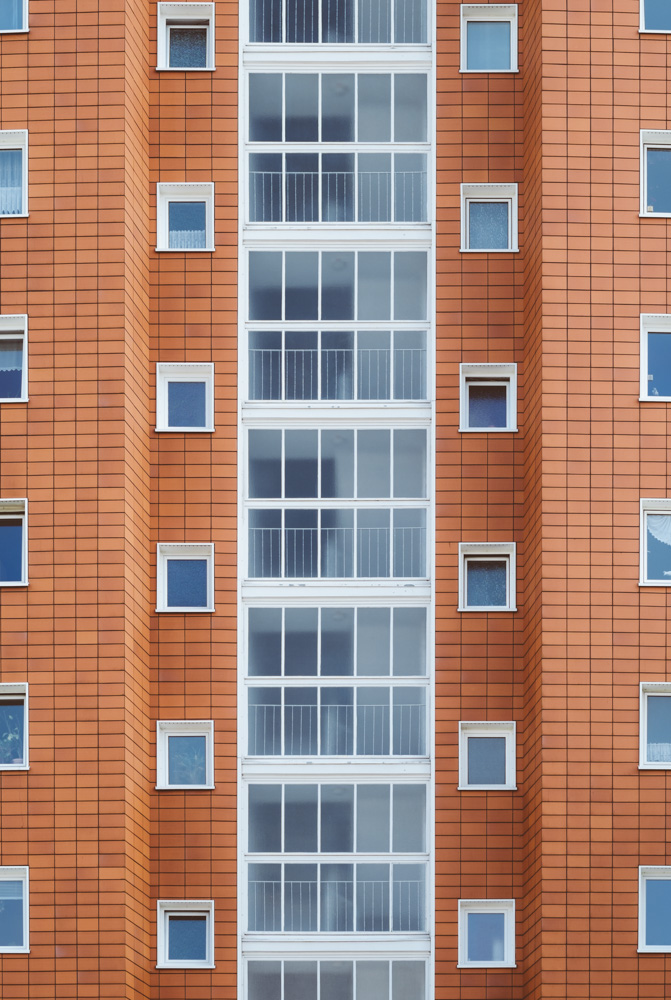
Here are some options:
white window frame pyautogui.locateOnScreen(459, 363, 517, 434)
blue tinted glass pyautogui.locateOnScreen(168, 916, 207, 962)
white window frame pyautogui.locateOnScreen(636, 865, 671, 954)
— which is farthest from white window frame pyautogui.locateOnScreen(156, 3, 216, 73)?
white window frame pyautogui.locateOnScreen(636, 865, 671, 954)

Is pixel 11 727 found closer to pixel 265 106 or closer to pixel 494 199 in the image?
pixel 265 106

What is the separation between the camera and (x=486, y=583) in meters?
32.8

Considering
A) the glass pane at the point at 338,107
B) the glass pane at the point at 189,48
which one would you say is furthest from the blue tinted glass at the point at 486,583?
the glass pane at the point at 189,48

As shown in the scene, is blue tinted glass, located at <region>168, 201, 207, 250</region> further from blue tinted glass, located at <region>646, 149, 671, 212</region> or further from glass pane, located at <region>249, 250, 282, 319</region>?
blue tinted glass, located at <region>646, 149, 671, 212</region>

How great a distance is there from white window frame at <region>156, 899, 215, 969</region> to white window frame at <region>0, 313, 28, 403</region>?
853 centimetres

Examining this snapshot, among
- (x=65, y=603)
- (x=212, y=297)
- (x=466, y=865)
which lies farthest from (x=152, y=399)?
(x=466, y=865)

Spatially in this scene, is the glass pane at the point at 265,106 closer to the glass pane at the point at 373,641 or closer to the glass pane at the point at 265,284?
the glass pane at the point at 265,284

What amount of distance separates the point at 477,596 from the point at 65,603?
7020mm

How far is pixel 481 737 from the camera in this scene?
3231 centimetres

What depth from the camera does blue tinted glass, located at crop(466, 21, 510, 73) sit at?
3416 cm

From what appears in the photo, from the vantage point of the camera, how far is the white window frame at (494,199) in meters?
33.6

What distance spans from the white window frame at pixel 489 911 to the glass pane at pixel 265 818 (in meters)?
3.25

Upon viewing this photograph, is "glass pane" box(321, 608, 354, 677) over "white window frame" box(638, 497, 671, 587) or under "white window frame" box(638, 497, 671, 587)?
under

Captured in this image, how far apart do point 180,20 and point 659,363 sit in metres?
10.5
